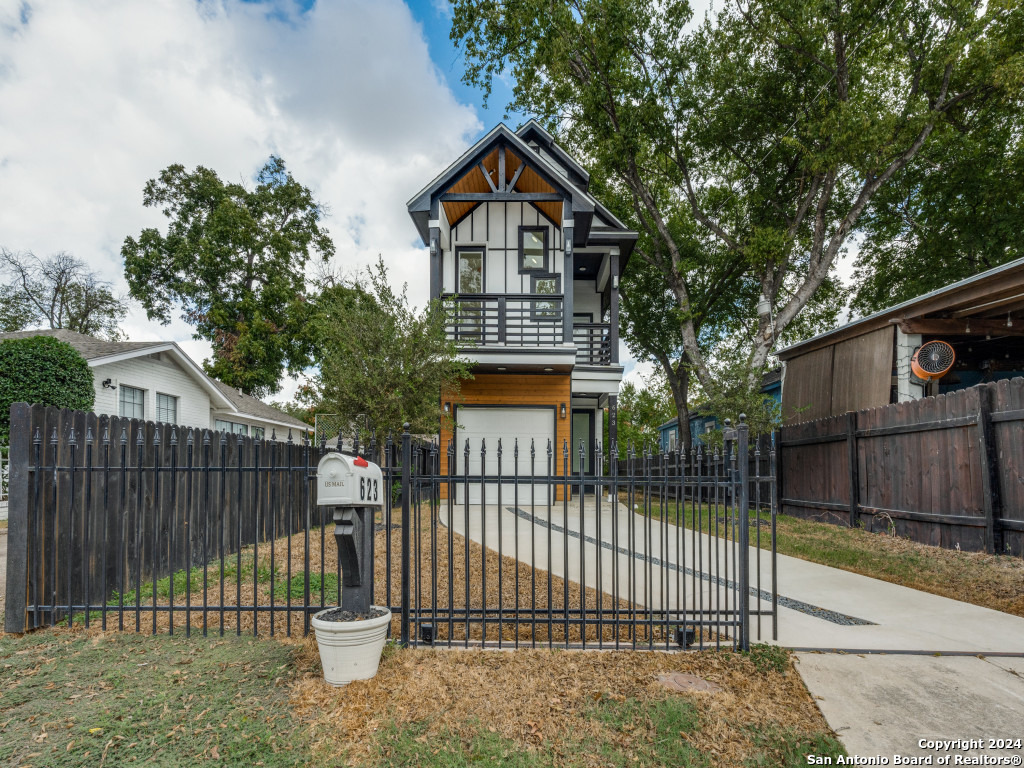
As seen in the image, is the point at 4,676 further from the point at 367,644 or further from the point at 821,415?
the point at 821,415

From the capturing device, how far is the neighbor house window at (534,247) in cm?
1367

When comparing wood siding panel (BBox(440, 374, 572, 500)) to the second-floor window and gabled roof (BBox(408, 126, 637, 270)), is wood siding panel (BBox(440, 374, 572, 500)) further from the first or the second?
gabled roof (BBox(408, 126, 637, 270))

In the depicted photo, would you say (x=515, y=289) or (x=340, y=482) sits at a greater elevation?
(x=515, y=289)

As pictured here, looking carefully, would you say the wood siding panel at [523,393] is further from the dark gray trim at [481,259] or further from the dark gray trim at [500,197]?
the dark gray trim at [500,197]

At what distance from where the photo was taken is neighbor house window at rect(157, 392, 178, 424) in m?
16.8

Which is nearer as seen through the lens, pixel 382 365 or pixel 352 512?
pixel 352 512

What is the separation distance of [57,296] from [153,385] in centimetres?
1726

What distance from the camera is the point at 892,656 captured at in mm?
3857

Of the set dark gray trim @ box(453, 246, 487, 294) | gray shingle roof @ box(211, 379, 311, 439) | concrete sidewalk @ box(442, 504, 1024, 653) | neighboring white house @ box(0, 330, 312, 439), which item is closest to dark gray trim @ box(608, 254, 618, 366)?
dark gray trim @ box(453, 246, 487, 294)

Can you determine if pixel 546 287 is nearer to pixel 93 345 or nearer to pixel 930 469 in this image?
pixel 930 469

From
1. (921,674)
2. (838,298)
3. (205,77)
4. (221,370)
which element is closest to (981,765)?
(921,674)

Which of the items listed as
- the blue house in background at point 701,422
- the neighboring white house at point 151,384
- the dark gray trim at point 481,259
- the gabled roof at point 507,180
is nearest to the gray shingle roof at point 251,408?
the neighboring white house at point 151,384

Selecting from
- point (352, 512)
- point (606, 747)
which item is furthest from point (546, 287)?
point (606, 747)

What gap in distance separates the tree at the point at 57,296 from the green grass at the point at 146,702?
29.2m
